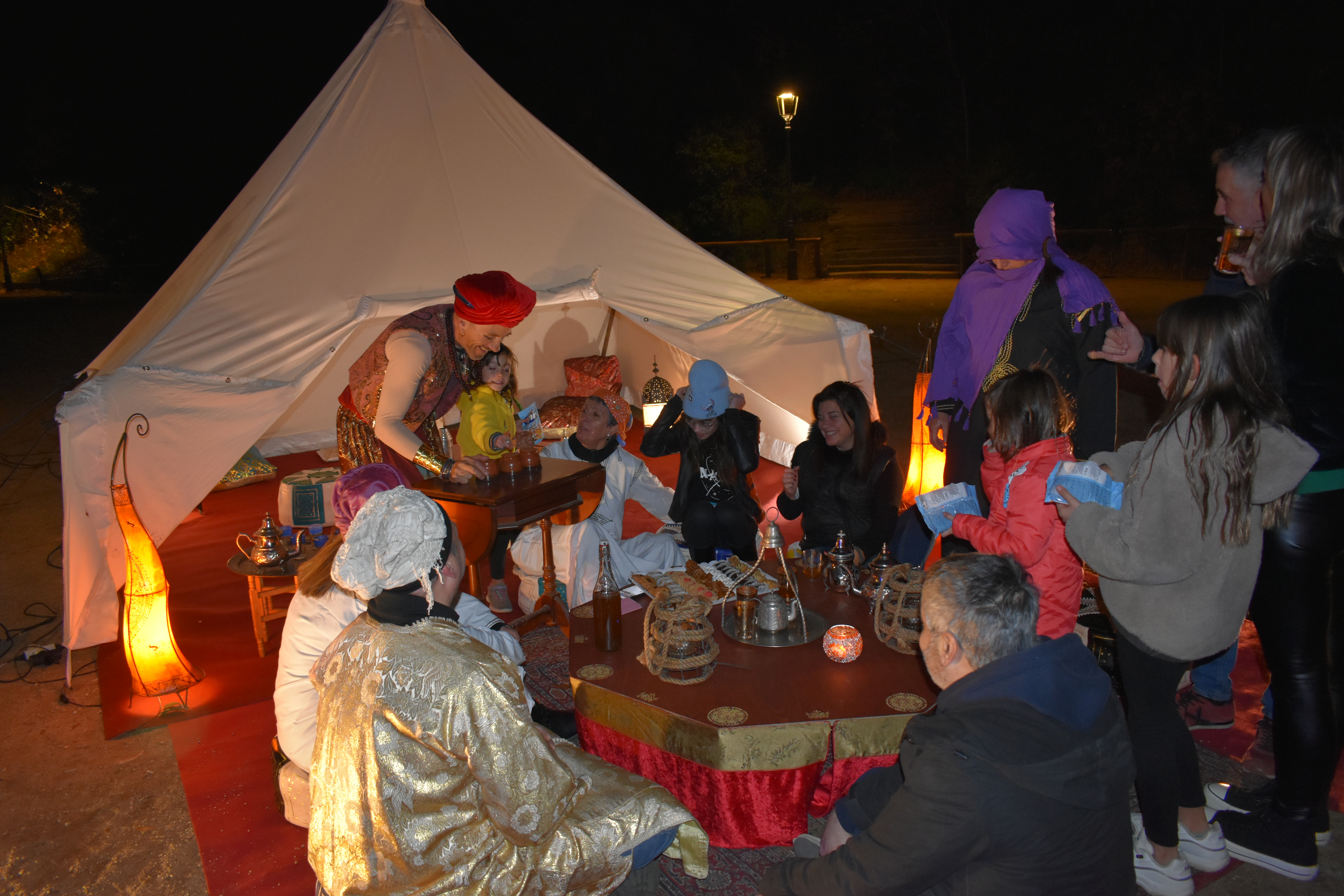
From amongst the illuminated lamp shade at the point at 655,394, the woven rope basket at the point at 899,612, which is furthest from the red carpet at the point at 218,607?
the woven rope basket at the point at 899,612

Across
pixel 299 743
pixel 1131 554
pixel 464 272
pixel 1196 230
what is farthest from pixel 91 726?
pixel 1196 230

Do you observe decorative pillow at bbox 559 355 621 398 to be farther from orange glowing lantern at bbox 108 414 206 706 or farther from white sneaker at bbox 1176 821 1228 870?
white sneaker at bbox 1176 821 1228 870

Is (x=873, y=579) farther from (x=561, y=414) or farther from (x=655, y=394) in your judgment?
(x=561, y=414)

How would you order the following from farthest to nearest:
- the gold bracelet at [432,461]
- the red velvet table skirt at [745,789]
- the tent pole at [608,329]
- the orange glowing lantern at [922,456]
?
1. the tent pole at [608,329]
2. the orange glowing lantern at [922,456]
3. the gold bracelet at [432,461]
4. the red velvet table skirt at [745,789]

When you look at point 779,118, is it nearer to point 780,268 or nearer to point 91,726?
point 780,268

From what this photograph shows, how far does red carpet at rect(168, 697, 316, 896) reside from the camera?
8.07 ft

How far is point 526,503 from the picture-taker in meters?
3.50

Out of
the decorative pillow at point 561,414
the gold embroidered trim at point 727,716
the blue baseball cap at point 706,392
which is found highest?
the blue baseball cap at point 706,392

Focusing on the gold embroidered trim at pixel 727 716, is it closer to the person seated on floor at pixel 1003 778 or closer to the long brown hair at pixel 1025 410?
the person seated on floor at pixel 1003 778

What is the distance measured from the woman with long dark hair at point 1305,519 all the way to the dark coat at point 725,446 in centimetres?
222

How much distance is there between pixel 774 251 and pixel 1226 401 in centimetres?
1712

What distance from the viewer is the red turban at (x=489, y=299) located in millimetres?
3436

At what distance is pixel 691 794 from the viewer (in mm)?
2367

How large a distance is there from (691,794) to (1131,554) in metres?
1.30
